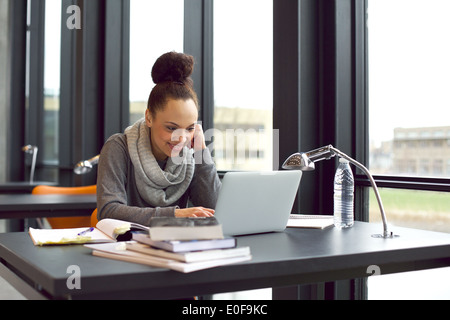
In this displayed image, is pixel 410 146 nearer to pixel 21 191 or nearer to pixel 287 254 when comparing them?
pixel 287 254

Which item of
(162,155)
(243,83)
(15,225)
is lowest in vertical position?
(15,225)

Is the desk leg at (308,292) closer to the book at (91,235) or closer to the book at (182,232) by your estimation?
the book at (91,235)

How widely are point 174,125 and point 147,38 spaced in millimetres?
2288

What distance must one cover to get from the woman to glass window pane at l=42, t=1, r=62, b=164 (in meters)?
3.68

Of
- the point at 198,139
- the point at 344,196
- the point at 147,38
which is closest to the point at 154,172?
the point at 198,139

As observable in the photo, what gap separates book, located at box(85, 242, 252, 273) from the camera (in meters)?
1.15

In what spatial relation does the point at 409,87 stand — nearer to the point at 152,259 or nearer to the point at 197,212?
the point at 197,212

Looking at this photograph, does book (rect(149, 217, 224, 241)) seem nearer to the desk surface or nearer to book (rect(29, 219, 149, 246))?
book (rect(29, 219, 149, 246))

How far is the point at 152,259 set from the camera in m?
1.20

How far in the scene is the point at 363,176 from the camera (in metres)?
2.45

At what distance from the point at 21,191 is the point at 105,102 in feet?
3.53

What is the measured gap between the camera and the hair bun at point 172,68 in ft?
7.37

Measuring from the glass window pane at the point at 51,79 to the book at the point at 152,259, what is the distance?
15.0 feet

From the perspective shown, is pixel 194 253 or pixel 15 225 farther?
pixel 15 225
